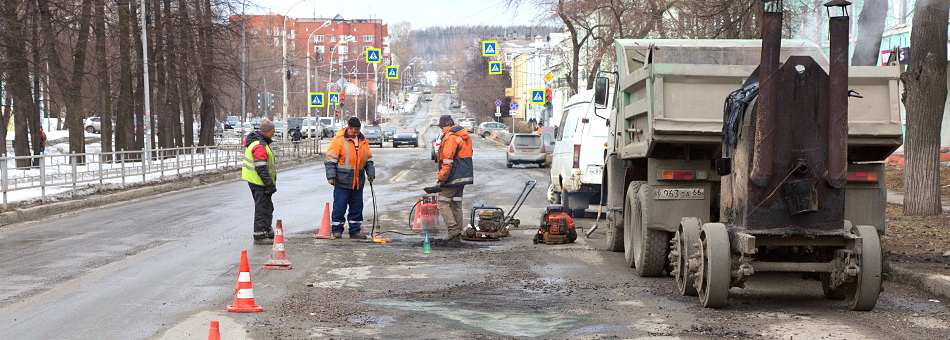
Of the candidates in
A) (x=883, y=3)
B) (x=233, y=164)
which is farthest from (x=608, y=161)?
(x=233, y=164)

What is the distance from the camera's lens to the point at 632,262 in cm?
1130

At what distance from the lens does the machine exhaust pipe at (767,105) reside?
26.8 feet

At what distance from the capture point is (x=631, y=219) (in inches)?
439

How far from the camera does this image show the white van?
17281 mm

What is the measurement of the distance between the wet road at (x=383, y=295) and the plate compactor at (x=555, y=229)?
0.18 m

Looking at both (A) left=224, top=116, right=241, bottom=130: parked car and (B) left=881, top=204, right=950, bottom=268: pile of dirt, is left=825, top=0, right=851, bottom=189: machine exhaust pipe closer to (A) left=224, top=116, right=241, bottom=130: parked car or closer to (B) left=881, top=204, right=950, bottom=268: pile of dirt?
(B) left=881, top=204, right=950, bottom=268: pile of dirt

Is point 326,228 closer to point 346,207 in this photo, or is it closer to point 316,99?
point 346,207

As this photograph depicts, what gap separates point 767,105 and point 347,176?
23.8ft

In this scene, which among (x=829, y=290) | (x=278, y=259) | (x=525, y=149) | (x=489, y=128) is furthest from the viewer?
(x=489, y=128)

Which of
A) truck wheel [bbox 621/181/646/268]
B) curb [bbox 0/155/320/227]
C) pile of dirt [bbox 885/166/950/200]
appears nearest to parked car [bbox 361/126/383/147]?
curb [bbox 0/155/320/227]

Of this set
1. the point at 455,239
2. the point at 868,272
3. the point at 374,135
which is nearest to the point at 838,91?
the point at 868,272

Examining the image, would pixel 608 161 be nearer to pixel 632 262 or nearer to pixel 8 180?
pixel 632 262

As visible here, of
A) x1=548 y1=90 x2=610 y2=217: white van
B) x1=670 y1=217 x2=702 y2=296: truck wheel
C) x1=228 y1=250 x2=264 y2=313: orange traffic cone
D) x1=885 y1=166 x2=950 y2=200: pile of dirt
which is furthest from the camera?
x1=885 y1=166 x2=950 y2=200: pile of dirt

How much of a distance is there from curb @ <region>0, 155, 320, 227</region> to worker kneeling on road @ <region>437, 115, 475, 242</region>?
25.6ft
